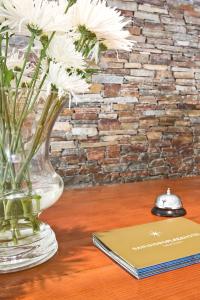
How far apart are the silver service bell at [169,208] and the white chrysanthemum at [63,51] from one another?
55 centimetres

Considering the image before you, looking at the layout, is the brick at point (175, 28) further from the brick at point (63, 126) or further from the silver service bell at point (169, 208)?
the silver service bell at point (169, 208)

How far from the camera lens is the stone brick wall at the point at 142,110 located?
148cm

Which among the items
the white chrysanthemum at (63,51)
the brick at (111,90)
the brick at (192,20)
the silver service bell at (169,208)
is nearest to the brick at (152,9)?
the brick at (192,20)

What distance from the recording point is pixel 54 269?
0.61 metres

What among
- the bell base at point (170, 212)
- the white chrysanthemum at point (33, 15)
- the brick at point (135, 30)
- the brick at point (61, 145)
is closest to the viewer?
the white chrysanthemum at point (33, 15)

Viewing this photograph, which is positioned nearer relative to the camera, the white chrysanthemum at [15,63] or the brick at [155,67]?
the white chrysanthemum at [15,63]

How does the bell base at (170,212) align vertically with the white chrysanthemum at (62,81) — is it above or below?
below

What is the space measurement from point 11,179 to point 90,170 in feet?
3.00

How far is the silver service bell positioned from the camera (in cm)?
93

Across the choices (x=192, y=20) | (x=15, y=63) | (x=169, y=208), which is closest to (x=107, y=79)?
(x=192, y=20)

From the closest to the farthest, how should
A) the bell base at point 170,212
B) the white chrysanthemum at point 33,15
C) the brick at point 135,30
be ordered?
the white chrysanthemum at point 33,15 → the bell base at point 170,212 → the brick at point 135,30

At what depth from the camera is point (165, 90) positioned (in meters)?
1.66

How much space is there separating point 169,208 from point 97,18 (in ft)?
1.96

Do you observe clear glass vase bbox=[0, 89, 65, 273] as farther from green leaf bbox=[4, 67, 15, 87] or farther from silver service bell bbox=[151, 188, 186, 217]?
silver service bell bbox=[151, 188, 186, 217]
